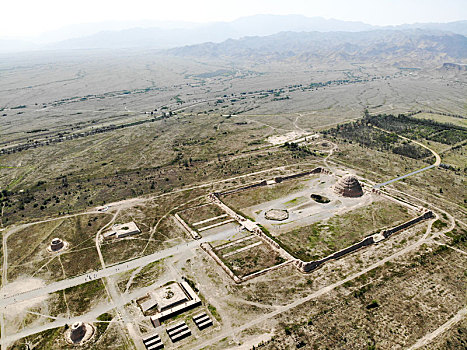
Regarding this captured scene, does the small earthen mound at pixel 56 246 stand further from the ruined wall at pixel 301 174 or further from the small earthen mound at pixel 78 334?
the ruined wall at pixel 301 174

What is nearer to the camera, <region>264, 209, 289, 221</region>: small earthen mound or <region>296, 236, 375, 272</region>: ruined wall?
<region>296, 236, 375, 272</region>: ruined wall

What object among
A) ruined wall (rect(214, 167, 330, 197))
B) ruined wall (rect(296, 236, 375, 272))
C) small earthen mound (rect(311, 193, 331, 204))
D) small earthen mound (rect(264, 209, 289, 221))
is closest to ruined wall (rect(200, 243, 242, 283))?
ruined wall (rect(296, 236, 375, 272))

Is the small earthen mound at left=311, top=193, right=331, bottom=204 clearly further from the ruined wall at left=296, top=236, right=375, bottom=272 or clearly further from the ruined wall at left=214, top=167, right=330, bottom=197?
the ruined wall at left=296, top=236, right=375, bottom=272

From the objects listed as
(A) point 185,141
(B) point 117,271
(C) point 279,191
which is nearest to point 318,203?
(C) point 279,191

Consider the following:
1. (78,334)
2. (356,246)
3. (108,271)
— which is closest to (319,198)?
(356,246)

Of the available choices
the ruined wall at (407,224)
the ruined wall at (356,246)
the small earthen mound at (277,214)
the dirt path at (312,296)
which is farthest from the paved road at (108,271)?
the ruined wall at (407,224)
